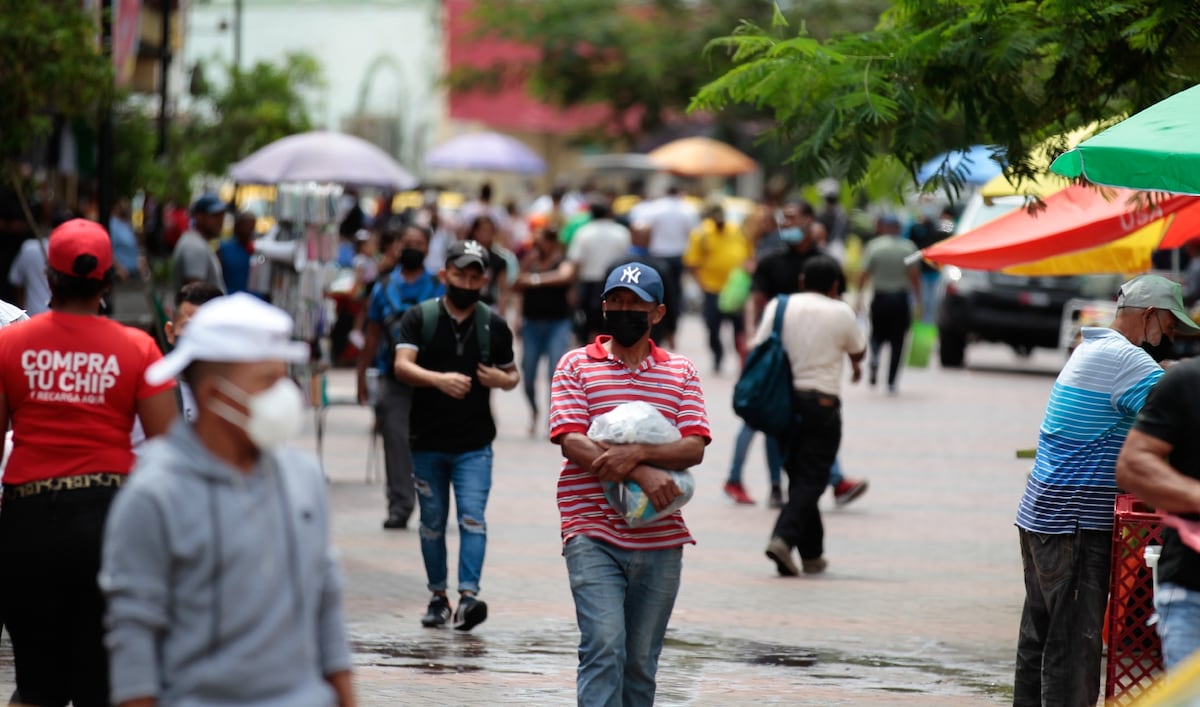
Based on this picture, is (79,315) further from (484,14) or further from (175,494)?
(484,14)

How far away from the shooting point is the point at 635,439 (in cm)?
624

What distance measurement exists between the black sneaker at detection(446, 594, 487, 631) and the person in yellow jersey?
1298 cm

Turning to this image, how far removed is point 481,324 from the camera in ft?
31.1

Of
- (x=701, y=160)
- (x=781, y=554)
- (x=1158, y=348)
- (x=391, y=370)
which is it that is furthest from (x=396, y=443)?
(x=701, y=160)

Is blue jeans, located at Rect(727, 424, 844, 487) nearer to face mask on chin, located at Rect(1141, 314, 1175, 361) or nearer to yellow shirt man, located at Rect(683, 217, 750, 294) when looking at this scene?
face mask on chin, located at Rect(1141, 314, 1175, 361)

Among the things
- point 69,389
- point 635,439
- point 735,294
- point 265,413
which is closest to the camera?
point 265,413

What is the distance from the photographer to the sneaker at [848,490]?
1367 cm

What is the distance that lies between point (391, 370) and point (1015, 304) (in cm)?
1435

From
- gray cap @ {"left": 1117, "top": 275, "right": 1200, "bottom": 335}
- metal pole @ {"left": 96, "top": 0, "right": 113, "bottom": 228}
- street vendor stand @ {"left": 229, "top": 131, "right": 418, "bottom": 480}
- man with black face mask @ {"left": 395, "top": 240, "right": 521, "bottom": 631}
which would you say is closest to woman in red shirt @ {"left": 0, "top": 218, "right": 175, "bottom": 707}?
gray cap @ {"left": 1117, "top": 275, "right": 1200, "bottom": 335}

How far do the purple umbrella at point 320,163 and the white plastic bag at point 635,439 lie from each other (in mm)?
12118

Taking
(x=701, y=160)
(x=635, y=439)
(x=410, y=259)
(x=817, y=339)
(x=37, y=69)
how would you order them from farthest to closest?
(x=701, y=160) → (x=37, y=69) → (x=410, y=259) → (x=817, y=339) → (x=635, y=439)

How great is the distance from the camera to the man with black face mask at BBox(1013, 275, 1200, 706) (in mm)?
6781

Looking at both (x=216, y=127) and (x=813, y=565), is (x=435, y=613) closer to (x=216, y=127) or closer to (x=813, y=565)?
(x=813, y=565)

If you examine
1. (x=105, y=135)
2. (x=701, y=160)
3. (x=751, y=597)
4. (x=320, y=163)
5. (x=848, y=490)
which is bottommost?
(x=751, y=597)
